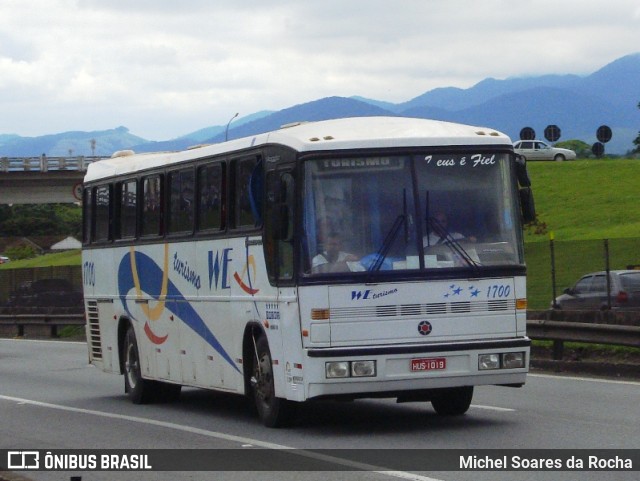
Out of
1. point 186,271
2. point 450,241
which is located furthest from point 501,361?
point 186,271

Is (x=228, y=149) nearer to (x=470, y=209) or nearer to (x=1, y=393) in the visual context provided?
(x=470, y=209)

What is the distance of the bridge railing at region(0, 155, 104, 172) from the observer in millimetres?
79812

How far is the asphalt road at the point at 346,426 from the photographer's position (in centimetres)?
1117

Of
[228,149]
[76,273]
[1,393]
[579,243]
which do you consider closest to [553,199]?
[76,273]

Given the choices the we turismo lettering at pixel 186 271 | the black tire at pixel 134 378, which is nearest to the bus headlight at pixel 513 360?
the we turismo lettering at pixel 186 271

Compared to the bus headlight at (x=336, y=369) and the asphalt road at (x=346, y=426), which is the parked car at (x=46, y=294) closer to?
the asphalt road at (x=346, y=426)

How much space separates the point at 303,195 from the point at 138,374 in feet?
21.1

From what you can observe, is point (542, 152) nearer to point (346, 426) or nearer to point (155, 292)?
point (155, 292)

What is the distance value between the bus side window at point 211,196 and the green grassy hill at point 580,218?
13049 mm

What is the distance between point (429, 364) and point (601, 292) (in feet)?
51.8

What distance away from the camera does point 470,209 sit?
13125 millimetres

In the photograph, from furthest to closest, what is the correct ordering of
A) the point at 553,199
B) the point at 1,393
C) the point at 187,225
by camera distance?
the point at 553,199
the point at 1,393
the point at 187,225

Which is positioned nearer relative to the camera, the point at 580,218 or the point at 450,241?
the point at 450,241

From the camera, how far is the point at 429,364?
12820 mm
